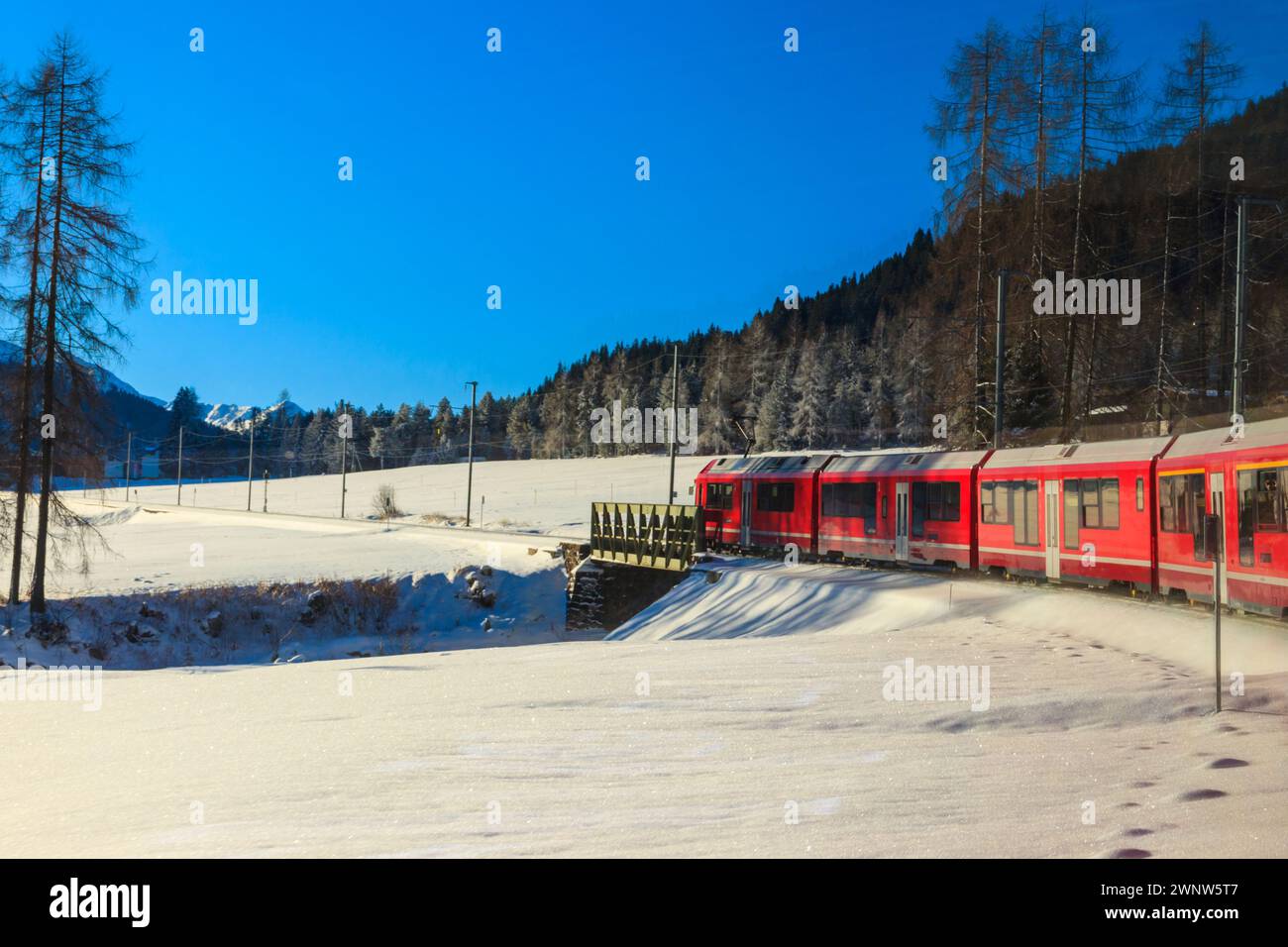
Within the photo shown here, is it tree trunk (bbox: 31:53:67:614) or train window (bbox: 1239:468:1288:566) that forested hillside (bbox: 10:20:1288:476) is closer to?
tree trunk (bbox: 31:53:67:614)

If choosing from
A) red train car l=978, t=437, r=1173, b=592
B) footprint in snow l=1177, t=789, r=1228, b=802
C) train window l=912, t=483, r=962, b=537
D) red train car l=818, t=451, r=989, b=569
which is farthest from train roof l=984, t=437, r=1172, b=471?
footprint in snow l=1177, t=789, r=1228, b=802

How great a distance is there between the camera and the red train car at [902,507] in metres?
23.6

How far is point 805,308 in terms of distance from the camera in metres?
152

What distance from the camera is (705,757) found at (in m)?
7.55

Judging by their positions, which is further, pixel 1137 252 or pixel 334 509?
pixel 334 509

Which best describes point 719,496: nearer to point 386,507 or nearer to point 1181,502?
point 1181,502

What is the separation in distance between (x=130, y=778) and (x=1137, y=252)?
3582 centimetres

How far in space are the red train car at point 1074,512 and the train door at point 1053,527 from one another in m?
0.02

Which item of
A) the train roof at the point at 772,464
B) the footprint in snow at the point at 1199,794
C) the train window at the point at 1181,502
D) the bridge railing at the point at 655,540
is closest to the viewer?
the footprint in snow at the point at 1199,794

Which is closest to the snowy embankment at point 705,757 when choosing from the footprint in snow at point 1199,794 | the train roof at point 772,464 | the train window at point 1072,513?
the footprint in snow at point 1199,794

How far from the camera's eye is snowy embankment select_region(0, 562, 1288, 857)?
222 inches

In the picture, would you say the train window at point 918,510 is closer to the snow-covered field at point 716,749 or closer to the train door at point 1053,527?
the train door at point 1053,527
